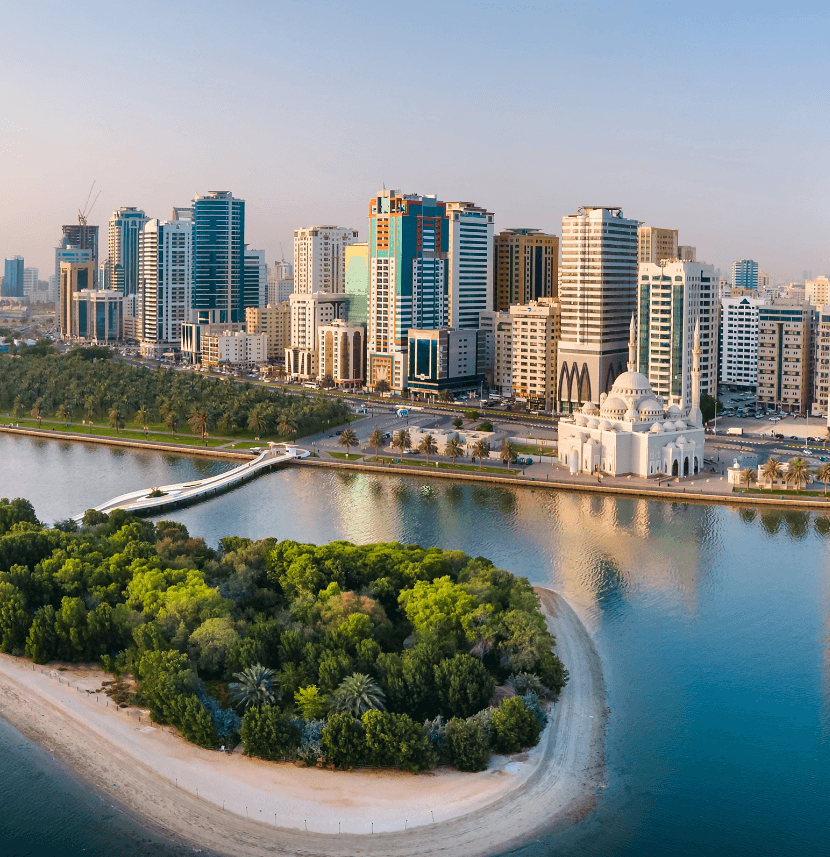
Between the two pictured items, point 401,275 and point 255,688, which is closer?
point 255,688

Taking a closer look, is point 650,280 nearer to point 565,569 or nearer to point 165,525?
point 565,569

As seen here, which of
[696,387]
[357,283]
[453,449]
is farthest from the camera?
[357,283]

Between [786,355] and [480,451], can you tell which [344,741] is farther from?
[786,355]

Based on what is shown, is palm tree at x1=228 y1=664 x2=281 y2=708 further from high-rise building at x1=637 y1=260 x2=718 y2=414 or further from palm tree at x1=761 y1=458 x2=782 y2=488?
high-rise building at x1=637 y1=260 x2=718 y2=414

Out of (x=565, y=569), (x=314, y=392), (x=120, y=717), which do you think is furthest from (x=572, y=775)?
(x=314, y=392)

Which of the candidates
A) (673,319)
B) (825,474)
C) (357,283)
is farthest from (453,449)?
(357,283)

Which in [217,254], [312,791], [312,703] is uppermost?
[217,254]
